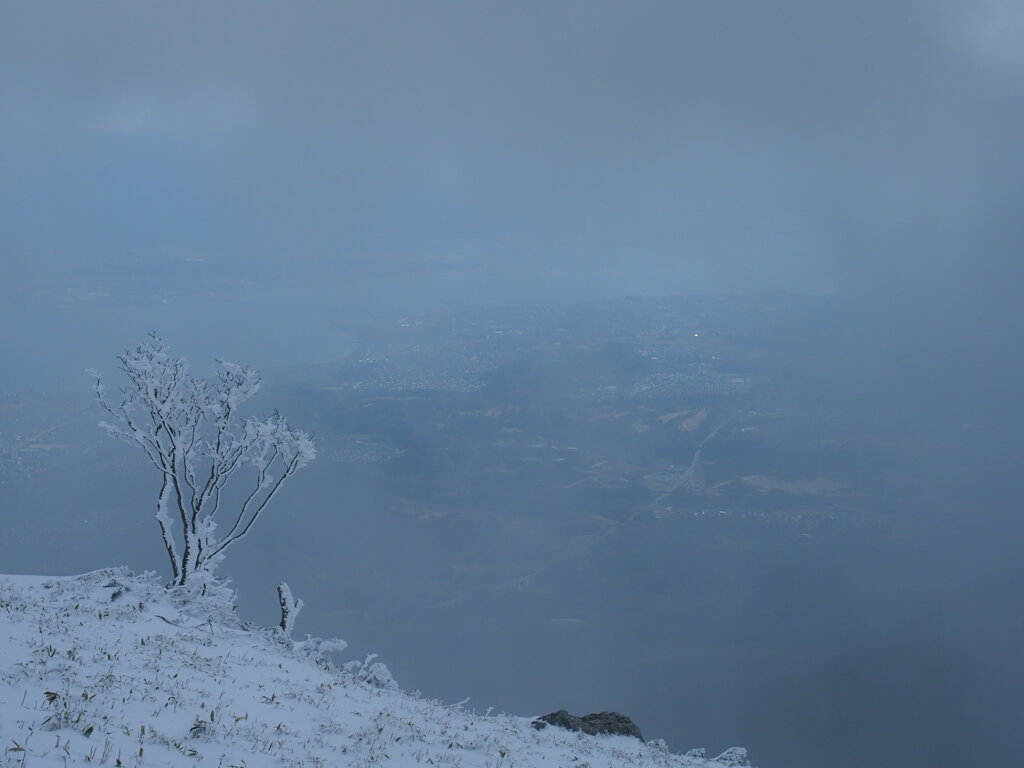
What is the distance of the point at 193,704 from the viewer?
9039 millimetres

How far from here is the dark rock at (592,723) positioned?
51.7 ft

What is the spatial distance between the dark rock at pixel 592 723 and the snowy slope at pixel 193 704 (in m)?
0.36

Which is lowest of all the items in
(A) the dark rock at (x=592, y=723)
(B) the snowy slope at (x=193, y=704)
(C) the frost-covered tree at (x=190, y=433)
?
(A) the dark rock at (x=592, y=723)

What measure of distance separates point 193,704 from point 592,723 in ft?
33.6

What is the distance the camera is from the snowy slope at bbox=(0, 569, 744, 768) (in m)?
7.20

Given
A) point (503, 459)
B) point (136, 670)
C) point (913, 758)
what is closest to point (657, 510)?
point (503, 459)

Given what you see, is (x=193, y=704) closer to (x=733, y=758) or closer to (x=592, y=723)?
(x=592, y=723)

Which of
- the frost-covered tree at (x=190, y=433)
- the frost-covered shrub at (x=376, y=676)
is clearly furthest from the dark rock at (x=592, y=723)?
the frost-covered tree at (x=190, y=433)

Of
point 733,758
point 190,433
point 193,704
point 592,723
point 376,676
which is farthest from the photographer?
point 190,433

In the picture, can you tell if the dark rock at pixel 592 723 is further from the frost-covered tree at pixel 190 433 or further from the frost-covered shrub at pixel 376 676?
the frost-covered tree at pixel 190 433

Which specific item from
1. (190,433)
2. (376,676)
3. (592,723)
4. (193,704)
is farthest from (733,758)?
(190,433)

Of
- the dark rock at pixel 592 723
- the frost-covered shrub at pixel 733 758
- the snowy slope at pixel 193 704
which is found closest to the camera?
the snowy slope at pixel 193 704

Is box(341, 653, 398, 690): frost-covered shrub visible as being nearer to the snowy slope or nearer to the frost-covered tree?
the snowy slope

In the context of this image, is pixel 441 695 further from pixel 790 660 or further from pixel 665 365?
pixel 665 365
